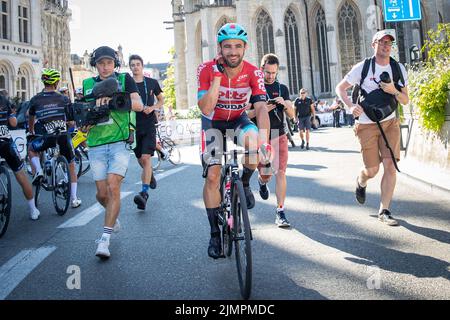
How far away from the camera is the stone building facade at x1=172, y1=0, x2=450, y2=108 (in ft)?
128

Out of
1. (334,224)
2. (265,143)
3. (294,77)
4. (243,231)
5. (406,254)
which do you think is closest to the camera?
(243,231)

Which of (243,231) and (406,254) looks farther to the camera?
(406,254)

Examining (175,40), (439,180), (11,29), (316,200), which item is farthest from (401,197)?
(175,40)

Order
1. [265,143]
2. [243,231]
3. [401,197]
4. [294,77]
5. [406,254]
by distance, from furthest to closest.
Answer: [294,77] → [401,197] → [406,254] → [265,143] → [243,231]

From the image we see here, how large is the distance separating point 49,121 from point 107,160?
261 cm

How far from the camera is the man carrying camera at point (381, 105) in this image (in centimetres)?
510

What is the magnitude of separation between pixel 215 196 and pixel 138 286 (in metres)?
0.96

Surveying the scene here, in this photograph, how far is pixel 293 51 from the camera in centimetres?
4144

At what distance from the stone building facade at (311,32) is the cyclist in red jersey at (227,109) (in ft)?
120

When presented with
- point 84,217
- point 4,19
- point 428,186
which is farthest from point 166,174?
point 4,19

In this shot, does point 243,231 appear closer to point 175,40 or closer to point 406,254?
point 406,254

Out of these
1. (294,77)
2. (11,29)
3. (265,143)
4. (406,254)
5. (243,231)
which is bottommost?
(406,254)

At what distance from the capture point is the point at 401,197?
21.8ft

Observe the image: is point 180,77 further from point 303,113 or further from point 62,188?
point 62,188
